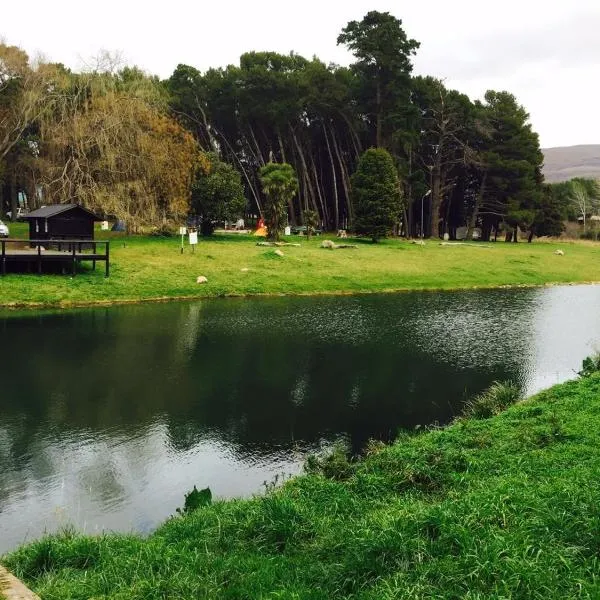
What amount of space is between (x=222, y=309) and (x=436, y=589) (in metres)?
24.3

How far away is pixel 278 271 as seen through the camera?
3728 centimetres

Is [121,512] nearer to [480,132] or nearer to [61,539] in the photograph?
[61,539]

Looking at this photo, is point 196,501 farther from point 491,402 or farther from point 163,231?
point 163,231

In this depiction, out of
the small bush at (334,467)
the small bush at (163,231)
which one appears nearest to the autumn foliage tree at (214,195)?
the small bush at (163,231)

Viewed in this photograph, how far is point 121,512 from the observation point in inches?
351

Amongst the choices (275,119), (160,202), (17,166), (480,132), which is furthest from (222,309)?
(480,132)

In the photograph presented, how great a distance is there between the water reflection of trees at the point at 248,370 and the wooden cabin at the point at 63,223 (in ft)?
31.5

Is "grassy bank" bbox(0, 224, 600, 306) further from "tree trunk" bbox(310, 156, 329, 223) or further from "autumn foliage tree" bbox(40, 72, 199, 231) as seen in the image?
"tree trunk" bbox(310, 156, 329, 223)

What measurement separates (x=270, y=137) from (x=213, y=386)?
192ft

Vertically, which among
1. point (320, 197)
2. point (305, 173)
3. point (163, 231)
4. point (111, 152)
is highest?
point (305, 173)

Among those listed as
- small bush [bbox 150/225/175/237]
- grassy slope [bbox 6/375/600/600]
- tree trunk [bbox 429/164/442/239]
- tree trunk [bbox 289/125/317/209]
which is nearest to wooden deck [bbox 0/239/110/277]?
small bush [bbox 150/225/175/237]

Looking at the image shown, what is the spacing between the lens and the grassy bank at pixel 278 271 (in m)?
30.0

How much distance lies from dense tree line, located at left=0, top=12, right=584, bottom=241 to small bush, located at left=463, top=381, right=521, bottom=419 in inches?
A: 1266

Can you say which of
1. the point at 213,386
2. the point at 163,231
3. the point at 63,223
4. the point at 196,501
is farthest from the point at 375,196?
the point at 196,501
